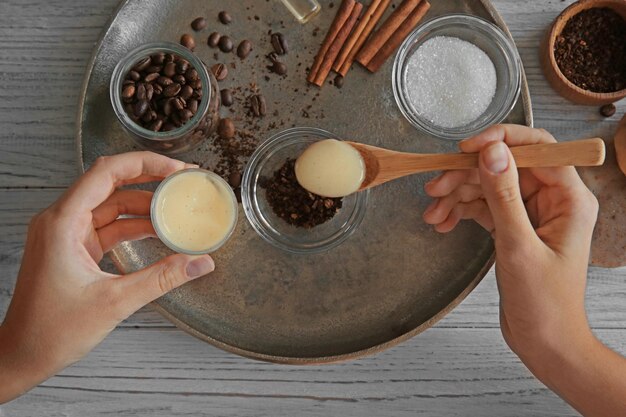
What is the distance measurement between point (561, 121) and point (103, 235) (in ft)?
3.43

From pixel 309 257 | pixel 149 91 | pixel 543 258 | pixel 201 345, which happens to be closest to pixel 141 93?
pixel 149 91

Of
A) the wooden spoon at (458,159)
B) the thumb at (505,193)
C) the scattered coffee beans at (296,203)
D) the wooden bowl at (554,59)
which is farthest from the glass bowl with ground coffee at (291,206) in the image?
the wooden bowl at (554,59)

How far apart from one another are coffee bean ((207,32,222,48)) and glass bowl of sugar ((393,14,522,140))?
389 millimetres

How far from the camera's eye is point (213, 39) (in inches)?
53.1

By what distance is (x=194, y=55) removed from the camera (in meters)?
1.27

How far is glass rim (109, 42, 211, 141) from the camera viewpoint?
4.07 ft

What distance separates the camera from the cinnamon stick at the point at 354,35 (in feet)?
4.43

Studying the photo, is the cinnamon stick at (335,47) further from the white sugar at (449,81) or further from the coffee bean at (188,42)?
Result: the coffee bean at (188,42)

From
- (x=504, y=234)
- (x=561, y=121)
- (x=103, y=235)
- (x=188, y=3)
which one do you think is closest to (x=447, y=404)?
(x=504, y=234)

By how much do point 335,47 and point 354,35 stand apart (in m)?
0.05

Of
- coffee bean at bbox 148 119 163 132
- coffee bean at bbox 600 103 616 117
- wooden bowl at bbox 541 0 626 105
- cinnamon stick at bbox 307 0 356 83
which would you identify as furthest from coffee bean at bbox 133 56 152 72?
coffee bean at bbox 600 103 616 117

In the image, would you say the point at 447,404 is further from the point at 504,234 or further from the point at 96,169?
the point at 96,169

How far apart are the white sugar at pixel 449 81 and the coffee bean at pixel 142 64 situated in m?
0.55

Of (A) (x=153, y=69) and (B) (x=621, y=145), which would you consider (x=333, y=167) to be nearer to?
(A) (x=153, y=69)
